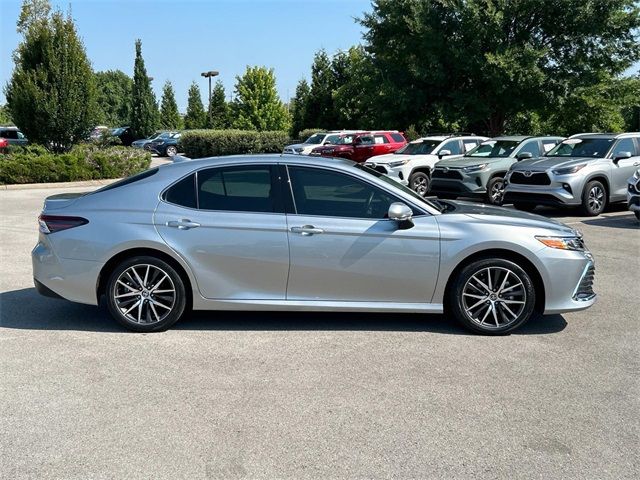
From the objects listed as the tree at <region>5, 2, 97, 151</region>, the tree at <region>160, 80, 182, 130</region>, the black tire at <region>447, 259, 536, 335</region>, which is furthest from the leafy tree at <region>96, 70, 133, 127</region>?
the black tire at <region>447, 259, 536, 335</region>

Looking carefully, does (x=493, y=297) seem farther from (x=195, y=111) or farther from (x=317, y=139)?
(x=195, y=111)

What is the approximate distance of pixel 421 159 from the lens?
57.3 ft

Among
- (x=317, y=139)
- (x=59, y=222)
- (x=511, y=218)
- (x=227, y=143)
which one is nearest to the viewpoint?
(x=59, y=222)

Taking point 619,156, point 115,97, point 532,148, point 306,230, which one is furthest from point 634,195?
point 115,97

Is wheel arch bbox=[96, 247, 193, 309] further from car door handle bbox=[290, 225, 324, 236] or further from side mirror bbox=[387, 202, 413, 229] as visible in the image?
side mirror bbox=[387, 202, 413, 229]

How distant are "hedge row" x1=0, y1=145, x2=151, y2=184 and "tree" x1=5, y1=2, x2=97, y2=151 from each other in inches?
32.6

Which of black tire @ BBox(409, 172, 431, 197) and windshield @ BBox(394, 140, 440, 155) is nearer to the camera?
black tire @ BBox(409, 172, 431, 197)

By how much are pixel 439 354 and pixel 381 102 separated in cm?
2560

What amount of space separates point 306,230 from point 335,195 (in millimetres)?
458

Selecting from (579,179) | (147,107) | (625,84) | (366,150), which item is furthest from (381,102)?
(147,107)

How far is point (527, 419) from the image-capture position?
3896 mm

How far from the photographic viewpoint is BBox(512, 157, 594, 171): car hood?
511 inches

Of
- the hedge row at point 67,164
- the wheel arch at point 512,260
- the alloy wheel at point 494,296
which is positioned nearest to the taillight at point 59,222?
the wheel arch at point 512,260

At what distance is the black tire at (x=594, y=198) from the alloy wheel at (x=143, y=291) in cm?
990
